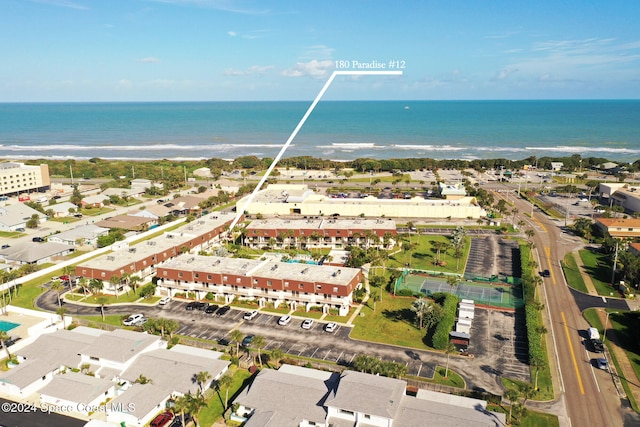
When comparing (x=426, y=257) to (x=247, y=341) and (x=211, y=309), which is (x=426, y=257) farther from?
(x=247, y=341)

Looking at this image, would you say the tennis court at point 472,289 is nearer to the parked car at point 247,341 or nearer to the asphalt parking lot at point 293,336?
the asphalt parking lot at point 293,336

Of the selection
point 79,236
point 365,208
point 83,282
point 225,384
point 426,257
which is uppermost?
point 365,208

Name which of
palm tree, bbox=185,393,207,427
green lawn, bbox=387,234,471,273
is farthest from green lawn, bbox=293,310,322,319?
palm tree, bbox=185,393,207,427

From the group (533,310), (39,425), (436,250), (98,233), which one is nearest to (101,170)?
(98,233)

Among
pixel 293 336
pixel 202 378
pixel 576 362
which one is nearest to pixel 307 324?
pixel 293 336

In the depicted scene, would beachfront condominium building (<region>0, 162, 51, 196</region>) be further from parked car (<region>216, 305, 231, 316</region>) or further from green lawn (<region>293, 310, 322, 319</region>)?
green lawn (<region>293, 310, 322, 319</region>)
